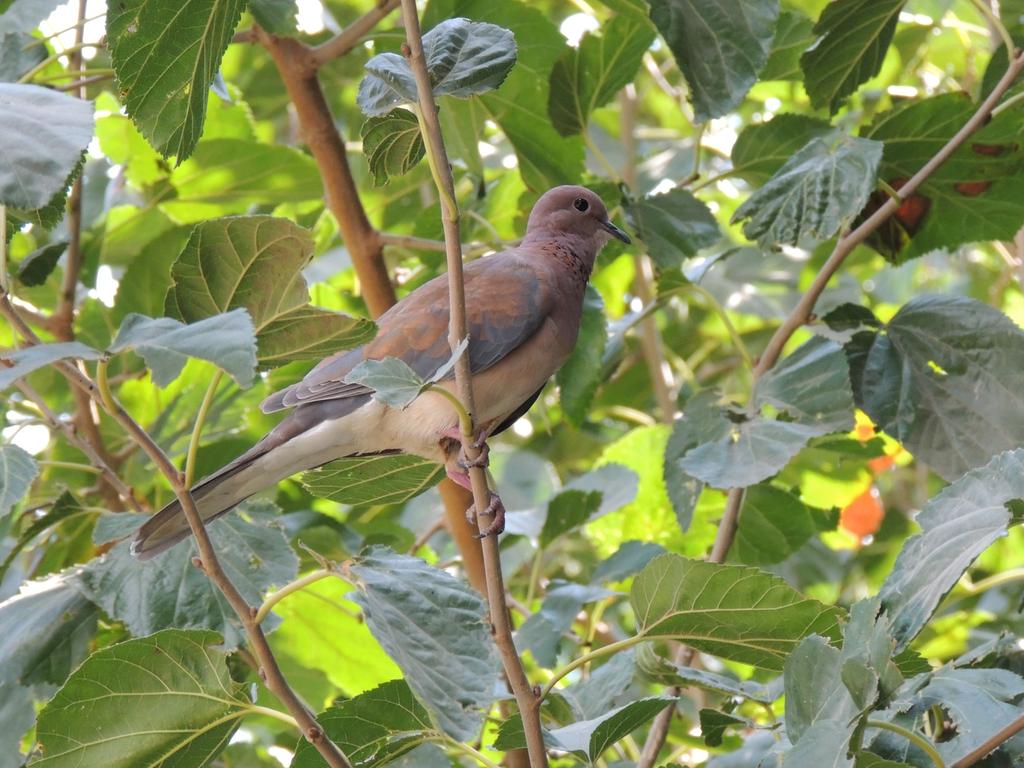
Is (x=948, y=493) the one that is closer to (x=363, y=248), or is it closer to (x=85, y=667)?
(x=85, y=667)

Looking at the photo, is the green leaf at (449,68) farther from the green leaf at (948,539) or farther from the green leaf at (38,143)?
the green leaf at (948,539)

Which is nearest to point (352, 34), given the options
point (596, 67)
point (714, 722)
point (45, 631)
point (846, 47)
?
point (596, 67)

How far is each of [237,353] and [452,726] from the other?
0.54 metres

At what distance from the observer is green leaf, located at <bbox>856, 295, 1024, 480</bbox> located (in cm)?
222

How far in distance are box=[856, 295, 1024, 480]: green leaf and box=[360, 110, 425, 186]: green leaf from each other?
3.44 feet

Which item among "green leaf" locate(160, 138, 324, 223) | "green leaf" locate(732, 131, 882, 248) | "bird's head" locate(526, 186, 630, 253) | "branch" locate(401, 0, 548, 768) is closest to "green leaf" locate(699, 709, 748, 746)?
"branch" locate(401, 0, 548, 768)

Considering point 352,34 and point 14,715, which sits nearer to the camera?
point 14,715

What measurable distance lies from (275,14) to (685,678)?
1.54 metres

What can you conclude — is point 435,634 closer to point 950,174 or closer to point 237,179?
point 950,174

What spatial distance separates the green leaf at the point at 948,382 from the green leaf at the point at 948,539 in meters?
0.67

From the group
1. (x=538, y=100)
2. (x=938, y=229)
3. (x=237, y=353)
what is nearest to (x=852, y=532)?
(x=938, y=229)

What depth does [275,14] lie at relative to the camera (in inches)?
96.7

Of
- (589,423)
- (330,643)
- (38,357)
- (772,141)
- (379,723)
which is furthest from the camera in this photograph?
(589,423)

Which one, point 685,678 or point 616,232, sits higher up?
point 616,232
